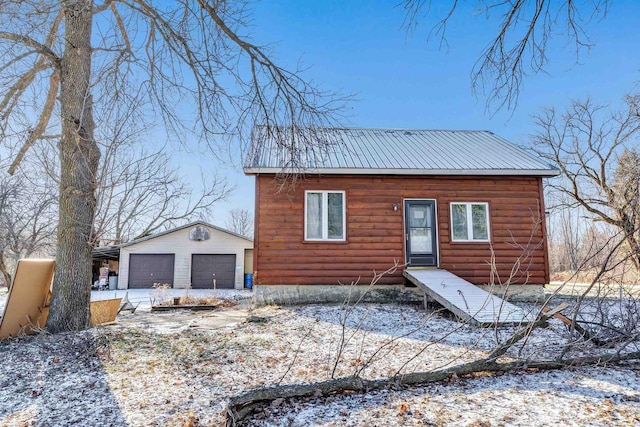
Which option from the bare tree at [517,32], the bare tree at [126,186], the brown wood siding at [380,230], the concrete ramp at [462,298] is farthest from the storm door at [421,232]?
the bare tree at [517,32]

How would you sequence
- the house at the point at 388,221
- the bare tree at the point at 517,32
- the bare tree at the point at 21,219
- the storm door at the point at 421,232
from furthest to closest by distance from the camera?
the bare tree at the point at 21,219 → the storm door at the point at 421,232 → the house at the point at 388,221 → the bare tree at the point at 517,32

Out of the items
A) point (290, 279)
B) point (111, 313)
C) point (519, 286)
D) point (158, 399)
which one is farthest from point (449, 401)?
point (519, 286)

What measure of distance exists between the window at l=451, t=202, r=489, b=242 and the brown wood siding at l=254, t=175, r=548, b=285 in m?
0.12

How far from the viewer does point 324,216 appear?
8516 millimetres

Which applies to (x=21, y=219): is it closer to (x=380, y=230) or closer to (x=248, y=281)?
(x=248, y=281)

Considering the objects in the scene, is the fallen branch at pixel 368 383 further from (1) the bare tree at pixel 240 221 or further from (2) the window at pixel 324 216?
(1) the bare tree at pixel 240 221

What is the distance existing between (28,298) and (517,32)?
671 cm

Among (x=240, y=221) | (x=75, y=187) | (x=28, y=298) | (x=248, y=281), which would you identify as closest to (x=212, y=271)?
(x=248, y=281)

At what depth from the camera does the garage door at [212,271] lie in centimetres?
1697

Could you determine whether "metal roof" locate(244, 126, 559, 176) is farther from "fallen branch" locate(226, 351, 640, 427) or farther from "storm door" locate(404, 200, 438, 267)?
"fallen branch" locate(226, 351, 640, 427)

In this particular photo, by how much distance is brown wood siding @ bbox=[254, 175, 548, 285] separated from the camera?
8.32 m

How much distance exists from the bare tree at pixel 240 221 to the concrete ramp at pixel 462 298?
103ft

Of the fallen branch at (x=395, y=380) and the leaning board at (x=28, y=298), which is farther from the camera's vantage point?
the leaning board at (x=28, y=298)

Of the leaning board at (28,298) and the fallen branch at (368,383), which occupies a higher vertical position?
the leaning board at (28,298)
